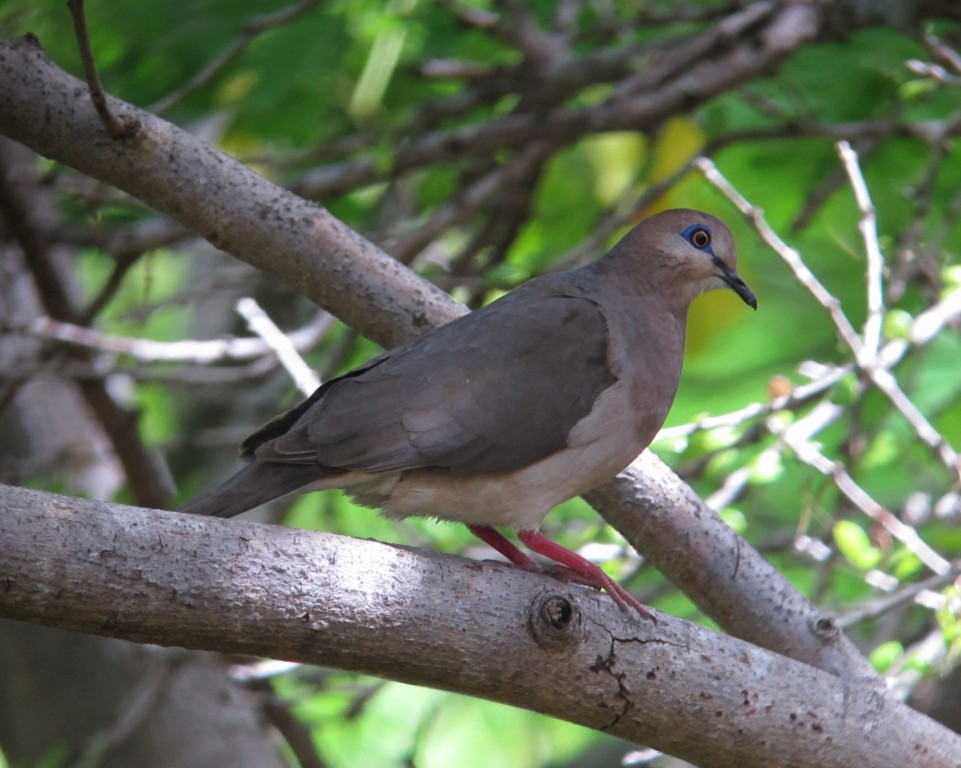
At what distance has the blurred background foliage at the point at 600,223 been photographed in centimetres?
462

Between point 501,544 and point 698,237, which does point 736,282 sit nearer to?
point 698,237

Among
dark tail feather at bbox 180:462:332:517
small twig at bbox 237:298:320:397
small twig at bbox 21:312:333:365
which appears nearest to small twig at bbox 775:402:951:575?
small twig at bbox 237:298:320:397

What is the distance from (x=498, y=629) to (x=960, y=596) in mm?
1779

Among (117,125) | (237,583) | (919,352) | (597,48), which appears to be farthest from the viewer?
(597,48)

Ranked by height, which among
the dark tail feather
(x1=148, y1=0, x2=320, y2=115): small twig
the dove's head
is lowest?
the dark tail feather

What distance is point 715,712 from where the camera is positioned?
9.30ft

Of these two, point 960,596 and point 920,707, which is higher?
point 960,596

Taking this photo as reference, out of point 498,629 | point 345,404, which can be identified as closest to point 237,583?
point 498,629

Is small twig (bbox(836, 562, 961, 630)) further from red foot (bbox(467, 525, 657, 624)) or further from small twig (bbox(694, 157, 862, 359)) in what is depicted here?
red foot (bbox(467, 525, 657, 624))

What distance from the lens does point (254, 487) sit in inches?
Result: 123

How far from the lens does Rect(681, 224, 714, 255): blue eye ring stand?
158 inches

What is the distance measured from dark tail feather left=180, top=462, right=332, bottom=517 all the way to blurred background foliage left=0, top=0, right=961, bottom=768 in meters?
1.36

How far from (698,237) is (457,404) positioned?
3.82 feet

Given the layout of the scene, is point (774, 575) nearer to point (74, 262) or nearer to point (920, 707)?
point (920, 707)
